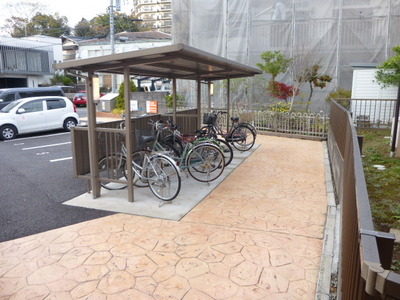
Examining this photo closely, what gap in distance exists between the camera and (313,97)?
51.8 ft

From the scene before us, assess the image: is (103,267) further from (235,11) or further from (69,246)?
(235,11)

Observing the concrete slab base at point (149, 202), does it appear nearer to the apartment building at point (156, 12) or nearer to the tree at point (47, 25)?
the tree at point (47, 25)

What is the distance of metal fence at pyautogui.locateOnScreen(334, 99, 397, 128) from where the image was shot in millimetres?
11828

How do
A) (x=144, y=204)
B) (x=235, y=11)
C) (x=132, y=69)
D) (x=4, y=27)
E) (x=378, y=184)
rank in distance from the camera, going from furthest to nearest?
(x=4, y=27), (x=235, y=11), (x=132, y=69), (x=378, y=184), (x=144, y=204)

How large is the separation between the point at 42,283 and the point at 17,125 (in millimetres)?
10090

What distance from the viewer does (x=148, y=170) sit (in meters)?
5.20

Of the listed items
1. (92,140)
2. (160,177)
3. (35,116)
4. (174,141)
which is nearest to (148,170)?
(160,177)

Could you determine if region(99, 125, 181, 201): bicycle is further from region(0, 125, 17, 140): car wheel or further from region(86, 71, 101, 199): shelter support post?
region(0, 125, 17, 140): car wheel

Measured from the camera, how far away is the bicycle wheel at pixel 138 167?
17.0ft

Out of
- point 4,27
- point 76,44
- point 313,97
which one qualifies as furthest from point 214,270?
point 4,27

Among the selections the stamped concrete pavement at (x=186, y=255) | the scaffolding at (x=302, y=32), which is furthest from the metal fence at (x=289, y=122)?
the stamped concrete pavement at (x=186, y=255)

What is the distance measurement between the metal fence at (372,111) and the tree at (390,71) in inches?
28.0

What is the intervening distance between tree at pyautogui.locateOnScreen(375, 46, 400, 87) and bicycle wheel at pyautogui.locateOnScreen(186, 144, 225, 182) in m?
8.31

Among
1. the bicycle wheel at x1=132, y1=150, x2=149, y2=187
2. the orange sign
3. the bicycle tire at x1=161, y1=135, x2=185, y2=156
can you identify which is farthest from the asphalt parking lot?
the orange sign
